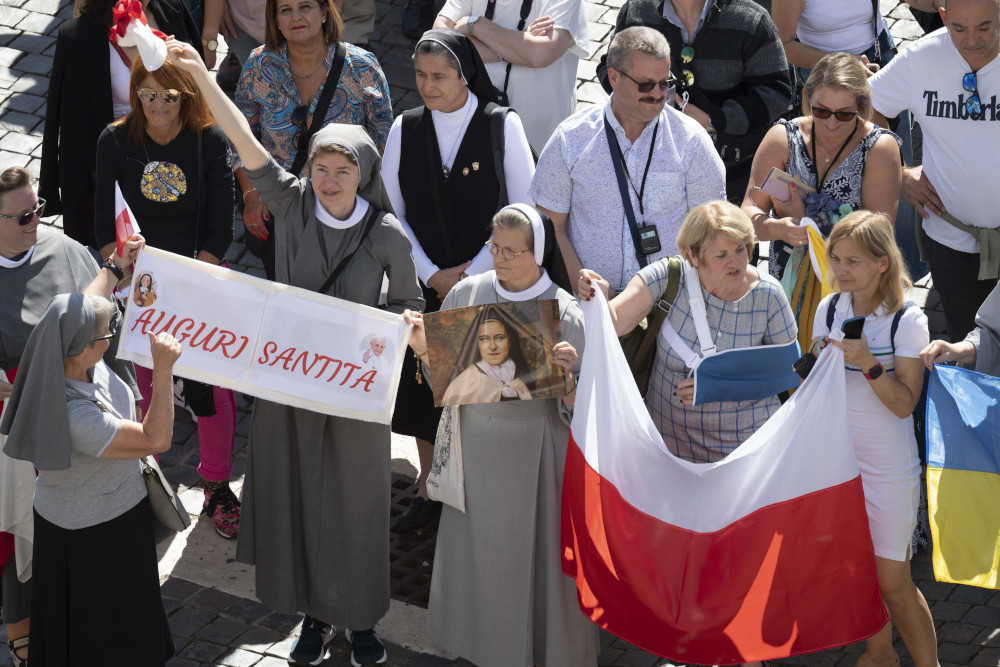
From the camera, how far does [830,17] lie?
7.88 m

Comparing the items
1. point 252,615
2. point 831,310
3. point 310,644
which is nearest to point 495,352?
point 831,310

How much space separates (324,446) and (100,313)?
4.15ft

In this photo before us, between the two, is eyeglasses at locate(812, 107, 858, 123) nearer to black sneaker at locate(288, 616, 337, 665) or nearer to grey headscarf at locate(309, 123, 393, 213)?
grey headscarf at locate(309, 123, 393, 213)

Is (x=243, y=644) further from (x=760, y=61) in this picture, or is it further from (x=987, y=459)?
(x=760, y=61)

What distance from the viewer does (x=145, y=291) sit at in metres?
5.61

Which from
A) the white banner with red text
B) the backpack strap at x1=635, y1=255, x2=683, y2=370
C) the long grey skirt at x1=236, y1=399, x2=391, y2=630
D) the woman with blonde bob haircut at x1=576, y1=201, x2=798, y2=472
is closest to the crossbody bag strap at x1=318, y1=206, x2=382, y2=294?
the white banner with red text

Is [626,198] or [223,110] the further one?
[626,198]

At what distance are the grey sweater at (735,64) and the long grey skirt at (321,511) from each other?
2717mm

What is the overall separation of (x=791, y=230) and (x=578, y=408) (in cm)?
154

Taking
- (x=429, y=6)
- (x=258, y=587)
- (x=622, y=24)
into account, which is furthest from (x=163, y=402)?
(x=429, y=6)

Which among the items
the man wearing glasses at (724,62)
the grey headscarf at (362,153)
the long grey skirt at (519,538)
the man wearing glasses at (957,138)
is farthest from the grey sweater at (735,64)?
the long grey skirt at (519,538)

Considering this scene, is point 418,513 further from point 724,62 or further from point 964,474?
point 724,62

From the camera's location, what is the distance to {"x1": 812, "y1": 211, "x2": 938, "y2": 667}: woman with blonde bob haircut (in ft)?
17.1

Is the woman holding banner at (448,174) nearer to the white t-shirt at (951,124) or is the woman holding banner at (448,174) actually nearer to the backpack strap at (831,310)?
the backpack strap at (831,310)
